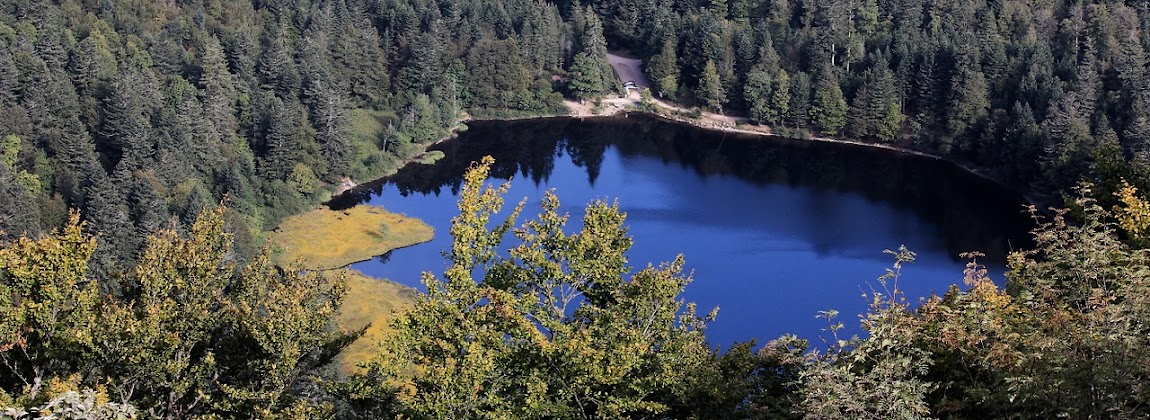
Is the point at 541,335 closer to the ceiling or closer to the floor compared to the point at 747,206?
closer to the ceiling

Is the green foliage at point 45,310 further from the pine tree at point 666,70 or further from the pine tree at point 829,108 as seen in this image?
the pine tree at point 666,70

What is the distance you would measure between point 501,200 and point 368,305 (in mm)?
29126

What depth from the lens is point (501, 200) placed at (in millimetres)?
17781

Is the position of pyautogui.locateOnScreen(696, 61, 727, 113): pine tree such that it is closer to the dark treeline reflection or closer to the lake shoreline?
the lake shoreline

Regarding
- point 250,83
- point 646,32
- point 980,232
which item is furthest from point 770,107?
point 250,83

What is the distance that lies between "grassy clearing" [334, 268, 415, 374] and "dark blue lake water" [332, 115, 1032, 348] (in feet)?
4.66

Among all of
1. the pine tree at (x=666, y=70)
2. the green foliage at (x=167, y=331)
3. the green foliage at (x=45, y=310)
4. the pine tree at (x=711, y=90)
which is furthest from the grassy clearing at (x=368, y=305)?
the pine tree at (x=666, y=70)

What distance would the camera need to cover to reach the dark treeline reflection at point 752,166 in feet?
193

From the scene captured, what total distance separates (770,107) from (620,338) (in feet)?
211

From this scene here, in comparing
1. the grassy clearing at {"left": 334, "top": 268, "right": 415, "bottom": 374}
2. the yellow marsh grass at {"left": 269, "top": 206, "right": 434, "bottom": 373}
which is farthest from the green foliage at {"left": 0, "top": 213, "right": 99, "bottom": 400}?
the yellow marsh grass at {"left": 269, "top": 206, "right": 434, "bottom": 373}

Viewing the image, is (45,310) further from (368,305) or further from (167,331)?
(368,305)

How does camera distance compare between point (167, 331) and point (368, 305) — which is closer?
point (167, 331)

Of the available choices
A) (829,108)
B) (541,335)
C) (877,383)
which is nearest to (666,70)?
(829,108)

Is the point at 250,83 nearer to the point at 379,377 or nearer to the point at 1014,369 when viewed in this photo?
the point at 379,377
